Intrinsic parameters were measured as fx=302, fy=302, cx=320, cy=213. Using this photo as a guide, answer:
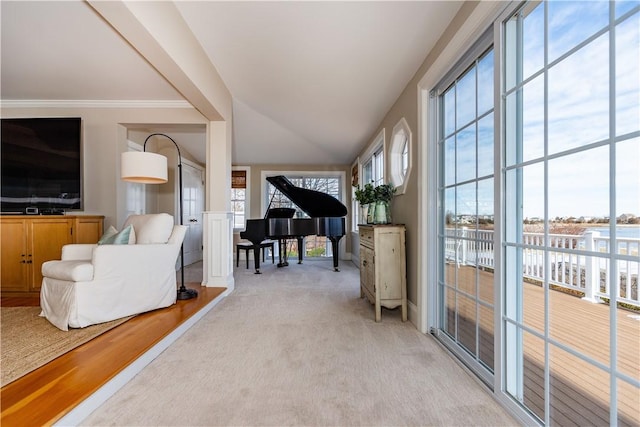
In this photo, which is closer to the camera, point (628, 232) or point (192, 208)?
point (628, 232)

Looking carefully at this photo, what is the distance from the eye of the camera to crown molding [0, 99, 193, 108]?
3908 mm

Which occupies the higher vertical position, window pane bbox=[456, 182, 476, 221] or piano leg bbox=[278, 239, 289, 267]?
window pane bbox=[456, 182, 476, 221]

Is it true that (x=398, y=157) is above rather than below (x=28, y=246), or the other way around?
above

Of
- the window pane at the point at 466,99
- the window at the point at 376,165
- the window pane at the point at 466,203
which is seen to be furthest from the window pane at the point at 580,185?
the window at the point at 376,165

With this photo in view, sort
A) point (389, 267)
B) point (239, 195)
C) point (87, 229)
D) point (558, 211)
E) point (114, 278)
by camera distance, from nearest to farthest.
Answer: point (558, 211) → point (114, 278) → point (389, 267) → point (87, 229) → point (239, 195)

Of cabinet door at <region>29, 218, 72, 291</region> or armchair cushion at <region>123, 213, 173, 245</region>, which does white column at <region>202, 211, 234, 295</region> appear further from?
cabinet door at <region>29, 218, 72, 291</region>

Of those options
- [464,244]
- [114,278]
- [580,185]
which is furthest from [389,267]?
[114,278]

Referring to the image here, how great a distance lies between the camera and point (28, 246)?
3369 mm

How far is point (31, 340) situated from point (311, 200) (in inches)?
160

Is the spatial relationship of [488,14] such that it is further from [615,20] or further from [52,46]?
[52,46]

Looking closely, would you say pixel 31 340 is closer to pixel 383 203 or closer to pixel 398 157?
pixel 383 203

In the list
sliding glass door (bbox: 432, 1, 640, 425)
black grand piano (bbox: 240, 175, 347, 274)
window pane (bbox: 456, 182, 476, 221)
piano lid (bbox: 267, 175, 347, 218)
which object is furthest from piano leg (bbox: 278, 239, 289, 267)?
sliding glass door (bbox: 432, 1, 640, 425)

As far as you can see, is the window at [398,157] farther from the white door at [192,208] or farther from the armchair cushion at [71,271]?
the white door at [192,208]

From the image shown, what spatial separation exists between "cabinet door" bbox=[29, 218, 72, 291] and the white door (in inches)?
92.6
